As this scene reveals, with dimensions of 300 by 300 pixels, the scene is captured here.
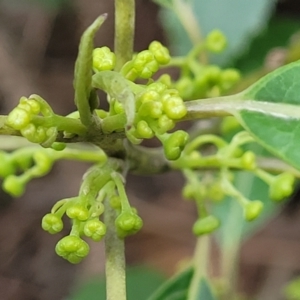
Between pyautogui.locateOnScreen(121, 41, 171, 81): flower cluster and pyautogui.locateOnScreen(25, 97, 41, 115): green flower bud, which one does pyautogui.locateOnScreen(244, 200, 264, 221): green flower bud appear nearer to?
pyautogui.locateOnScreen(121, 41, 171, 81): flower cluster

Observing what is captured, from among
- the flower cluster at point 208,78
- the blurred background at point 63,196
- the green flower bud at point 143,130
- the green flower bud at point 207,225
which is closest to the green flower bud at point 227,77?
the flower cluster at point 208,78

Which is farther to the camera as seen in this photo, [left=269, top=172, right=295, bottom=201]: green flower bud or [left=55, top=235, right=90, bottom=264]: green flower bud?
[left=269, top=172, right=295, bottom=201]: green flower bud

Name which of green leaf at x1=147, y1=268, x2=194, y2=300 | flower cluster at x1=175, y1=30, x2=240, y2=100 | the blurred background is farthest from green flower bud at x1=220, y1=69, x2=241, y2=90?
the blurred background

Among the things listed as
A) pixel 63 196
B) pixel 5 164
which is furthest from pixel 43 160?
pixel 63 196

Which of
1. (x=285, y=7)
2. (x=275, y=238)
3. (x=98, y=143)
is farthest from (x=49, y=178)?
(x=98, y=143)

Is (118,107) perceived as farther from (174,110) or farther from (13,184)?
(13,184)

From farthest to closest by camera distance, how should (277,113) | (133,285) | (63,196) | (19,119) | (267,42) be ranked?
1. (63,196)
2. (267,42)
3. (133,285)
4. (277,113)
5. (19,119)
